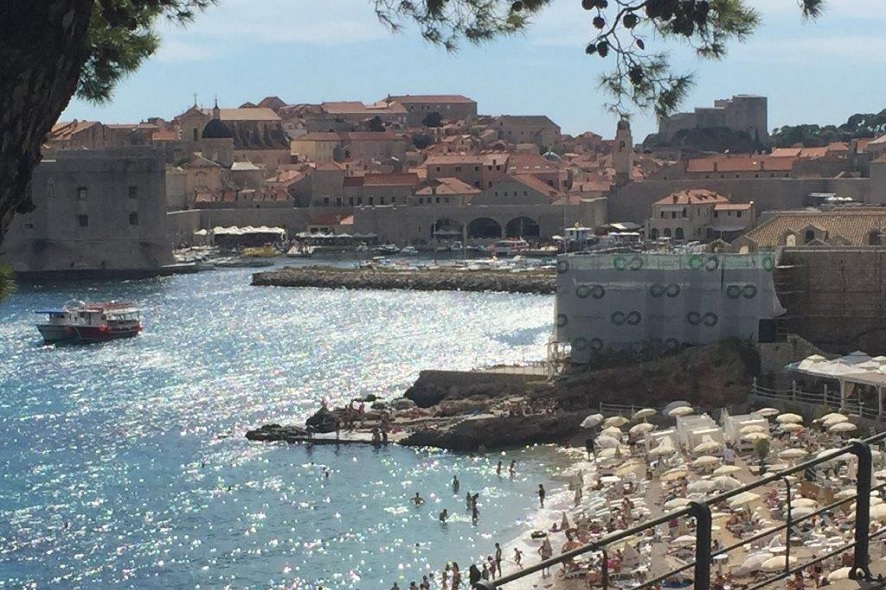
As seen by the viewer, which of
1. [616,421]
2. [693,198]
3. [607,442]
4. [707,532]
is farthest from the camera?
[693,198]

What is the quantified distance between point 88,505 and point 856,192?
1969 inches

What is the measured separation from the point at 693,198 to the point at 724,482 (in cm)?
4765

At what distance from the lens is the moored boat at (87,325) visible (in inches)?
1604

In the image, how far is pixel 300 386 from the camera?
32031 millimetres

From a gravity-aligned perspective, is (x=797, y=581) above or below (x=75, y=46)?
below

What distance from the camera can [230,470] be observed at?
23438 millimetres

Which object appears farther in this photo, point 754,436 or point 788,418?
point 788,418

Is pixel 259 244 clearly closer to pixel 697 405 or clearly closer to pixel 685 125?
pixel 685 125

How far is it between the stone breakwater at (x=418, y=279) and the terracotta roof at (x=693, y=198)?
33.4ft

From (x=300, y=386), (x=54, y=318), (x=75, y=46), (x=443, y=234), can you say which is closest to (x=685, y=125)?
(x=443, y=234)

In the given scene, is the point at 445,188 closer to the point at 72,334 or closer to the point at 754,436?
the point at 72,334

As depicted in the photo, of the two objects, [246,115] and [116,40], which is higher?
[246,115]

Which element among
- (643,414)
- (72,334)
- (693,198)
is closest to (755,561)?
(643,414)

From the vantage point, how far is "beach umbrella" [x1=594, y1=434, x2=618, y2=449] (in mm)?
21594
